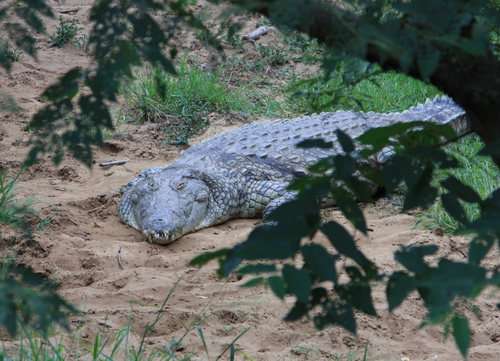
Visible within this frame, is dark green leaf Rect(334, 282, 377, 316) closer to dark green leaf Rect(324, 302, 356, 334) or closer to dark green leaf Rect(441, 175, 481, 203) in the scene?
dark green leaf Rect(324, 302, 356, 334)

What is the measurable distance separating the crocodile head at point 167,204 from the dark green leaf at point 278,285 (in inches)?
134

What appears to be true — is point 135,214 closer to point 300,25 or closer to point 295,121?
point 295,121

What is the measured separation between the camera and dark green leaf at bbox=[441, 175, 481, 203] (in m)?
1.64

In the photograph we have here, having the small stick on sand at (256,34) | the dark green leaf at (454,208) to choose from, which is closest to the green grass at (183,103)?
the small stick on sand at (256,34)

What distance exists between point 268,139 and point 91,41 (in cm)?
430

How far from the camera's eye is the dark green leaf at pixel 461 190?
164cm

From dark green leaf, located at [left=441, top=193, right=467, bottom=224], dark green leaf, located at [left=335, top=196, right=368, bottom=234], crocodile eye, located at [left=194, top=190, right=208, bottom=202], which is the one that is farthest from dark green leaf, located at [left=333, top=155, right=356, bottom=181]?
crocodile eye, located at [left=194, top=190, right=208, bottom=202]

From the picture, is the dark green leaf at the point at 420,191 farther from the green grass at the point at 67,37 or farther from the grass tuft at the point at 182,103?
the green grass at the point at 67,37

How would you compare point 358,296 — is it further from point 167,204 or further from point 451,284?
point 167,204

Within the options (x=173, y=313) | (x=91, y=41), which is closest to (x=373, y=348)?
(x=173, y=313)

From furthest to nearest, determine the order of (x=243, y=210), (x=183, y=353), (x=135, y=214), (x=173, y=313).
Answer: (x=243, y=210) → (x=135, y=214) → (x=173, y=313) → (x=183, y=353)

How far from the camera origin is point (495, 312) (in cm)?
348

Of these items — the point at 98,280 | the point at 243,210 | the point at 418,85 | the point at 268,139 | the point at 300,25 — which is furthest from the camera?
the point at 418,85

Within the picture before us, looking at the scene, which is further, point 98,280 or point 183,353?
point 98,280
